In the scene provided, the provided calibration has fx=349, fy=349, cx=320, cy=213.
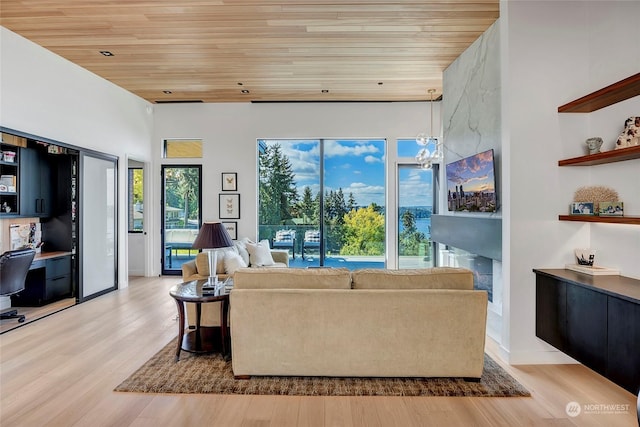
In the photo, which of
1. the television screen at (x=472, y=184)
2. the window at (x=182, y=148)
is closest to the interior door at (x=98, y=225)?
the window at (x=182, y=148)

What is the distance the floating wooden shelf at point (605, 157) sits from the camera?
244 centimetres

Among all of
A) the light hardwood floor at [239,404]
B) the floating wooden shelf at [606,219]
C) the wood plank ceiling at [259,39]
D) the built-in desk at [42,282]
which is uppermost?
the wood plank ceiling at [259,39]

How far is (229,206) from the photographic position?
6816 millimetres

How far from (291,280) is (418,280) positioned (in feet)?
3.25

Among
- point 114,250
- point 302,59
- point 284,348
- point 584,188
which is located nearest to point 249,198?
point 114,250

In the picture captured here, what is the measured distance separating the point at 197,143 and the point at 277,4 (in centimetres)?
416

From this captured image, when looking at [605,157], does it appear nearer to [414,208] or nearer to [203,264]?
[203,264]

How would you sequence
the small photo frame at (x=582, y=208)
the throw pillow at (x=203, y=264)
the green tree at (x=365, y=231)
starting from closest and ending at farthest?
the small photo frame at (x=582, y=208) → the throw pillow at (x=203, y=264) → the green tree at (x=365, y=231)

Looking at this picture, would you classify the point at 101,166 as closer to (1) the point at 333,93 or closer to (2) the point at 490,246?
(1) the point at 333,93

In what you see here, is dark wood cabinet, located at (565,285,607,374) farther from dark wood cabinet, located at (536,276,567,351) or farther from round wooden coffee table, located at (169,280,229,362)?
round wooden coffee table, located at (169,280,229,362)

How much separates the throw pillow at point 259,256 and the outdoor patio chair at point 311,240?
A: 1281 mm

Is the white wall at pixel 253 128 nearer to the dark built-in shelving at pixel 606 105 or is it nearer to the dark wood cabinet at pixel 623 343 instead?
the dark built-in shelving at pixel 606 105

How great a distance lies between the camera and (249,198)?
6.82 metres

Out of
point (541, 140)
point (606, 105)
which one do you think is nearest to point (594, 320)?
point (541, 140)
